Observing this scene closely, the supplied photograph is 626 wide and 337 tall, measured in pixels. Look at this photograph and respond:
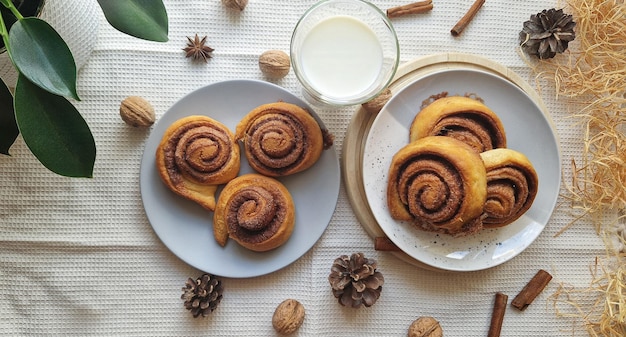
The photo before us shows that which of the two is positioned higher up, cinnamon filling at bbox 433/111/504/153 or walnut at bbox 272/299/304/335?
cinnamon filling at bbox 433/111/504/153

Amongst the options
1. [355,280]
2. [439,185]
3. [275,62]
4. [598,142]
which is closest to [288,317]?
[355,280]

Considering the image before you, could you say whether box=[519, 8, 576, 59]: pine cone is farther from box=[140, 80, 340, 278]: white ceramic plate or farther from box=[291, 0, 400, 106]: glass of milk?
box=[140, 80, 340, 278]: white ceramic plate

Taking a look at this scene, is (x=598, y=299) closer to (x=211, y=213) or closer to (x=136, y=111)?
(x=211, y=213)

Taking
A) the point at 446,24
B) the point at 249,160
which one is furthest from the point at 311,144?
the point at 446,24

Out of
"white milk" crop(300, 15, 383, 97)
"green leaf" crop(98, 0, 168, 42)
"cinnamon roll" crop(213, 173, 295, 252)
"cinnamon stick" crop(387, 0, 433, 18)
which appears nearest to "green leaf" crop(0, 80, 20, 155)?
"green leaf" crop(98, 0, 168, 42)

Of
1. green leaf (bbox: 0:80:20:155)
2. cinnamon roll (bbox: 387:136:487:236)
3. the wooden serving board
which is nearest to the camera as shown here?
green leaf (bbox: 0:80:20:155)
